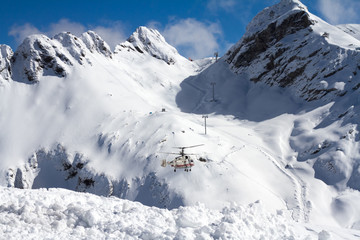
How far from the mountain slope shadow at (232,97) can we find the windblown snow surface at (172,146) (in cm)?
41

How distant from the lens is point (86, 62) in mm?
75562

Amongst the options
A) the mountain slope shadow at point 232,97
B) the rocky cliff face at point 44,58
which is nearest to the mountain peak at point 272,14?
the mountain slope shadow at point 232,97

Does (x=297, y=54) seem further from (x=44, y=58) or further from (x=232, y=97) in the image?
(x=44, y=58)

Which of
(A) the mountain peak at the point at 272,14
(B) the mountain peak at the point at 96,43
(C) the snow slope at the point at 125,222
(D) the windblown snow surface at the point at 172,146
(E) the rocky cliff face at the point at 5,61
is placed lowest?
(C) the snow slope at the point at 125,222

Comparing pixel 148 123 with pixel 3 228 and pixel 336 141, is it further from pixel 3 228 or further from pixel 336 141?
pixel 3 228

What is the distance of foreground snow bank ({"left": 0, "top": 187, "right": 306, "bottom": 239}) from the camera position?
1217 cm

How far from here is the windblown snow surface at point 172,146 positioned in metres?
13.8

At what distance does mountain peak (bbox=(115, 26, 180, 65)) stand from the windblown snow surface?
62.2ft

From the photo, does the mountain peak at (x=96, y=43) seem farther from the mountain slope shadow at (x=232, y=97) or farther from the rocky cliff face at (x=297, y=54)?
the rocky cliff face at (x=297, y=54)

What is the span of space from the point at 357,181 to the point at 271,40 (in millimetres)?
52314

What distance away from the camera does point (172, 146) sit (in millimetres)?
45781

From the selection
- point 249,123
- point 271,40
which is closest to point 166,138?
point 249,123

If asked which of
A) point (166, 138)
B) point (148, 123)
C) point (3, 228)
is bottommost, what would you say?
point (3, 228)

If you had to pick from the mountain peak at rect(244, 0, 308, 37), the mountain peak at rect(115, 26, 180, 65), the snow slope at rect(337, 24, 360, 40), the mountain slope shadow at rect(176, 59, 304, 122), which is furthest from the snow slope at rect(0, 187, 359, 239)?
the snow slope at rect(337, 24, 360, 40)
